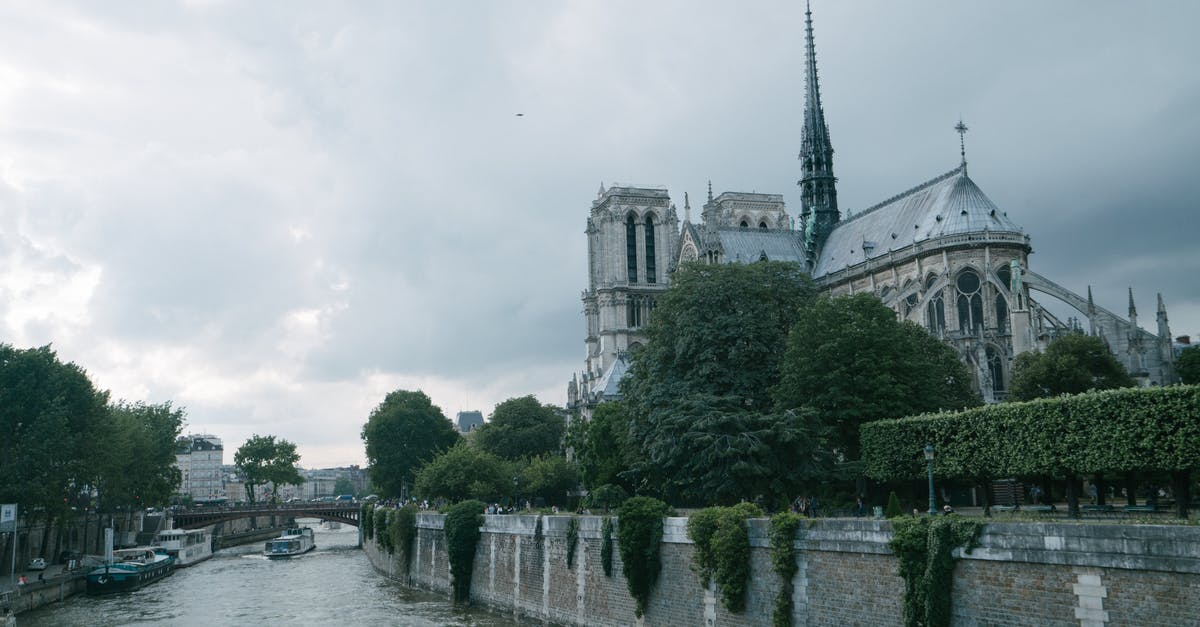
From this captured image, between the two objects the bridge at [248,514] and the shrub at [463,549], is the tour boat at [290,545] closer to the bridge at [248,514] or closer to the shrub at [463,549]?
the bridge at [248,514]

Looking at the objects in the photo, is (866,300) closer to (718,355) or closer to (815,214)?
(718,355)

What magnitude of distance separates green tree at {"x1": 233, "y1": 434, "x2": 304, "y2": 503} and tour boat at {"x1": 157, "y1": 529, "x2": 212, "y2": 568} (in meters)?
59.2

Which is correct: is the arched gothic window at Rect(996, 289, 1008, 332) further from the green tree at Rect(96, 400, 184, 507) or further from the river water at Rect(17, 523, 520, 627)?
the green tree at Rect(96, 400, 184, 507)

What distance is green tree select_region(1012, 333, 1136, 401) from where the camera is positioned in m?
50.7

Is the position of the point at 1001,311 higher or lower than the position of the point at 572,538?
higher

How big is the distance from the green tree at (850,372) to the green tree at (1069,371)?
1121 cm

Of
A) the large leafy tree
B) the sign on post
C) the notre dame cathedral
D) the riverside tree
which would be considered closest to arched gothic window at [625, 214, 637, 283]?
the notre dame cathedral

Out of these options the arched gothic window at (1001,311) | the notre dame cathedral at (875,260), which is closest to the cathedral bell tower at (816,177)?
the notre dame cathedral at (875,260)

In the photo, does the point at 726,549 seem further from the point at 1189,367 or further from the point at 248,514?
the point at 248,514

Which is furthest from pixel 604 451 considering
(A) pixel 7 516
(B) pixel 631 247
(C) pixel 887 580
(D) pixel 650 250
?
(D) pixel 650 250

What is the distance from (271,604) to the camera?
48.2 m

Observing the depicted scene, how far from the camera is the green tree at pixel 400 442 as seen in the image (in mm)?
106438

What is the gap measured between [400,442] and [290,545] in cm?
2579

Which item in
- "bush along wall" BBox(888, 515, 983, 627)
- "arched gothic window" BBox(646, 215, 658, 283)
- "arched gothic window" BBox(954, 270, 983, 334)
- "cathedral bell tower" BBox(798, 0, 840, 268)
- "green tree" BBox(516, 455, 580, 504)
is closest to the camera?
"bush along wall" BBox(888, 515, 983, 627)
